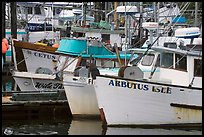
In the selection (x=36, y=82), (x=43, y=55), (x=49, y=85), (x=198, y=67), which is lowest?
(x=49, y=85)

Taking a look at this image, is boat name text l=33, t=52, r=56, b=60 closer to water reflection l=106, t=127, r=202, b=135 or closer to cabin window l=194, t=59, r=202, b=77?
water reflection l=106, t=127, r=202, b=135

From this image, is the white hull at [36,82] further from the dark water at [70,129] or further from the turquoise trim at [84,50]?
the dark water at [70,129]

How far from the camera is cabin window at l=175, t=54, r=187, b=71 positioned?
1658 cm

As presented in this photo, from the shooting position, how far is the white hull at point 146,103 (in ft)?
52.6

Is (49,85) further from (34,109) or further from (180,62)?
(180,62)

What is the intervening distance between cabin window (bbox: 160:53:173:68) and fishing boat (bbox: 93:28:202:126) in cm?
3

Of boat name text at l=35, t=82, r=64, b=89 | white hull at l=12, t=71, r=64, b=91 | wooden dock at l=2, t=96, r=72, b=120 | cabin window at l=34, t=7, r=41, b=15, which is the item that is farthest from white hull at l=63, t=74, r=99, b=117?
cabin window at l=34, t=7, r=41, b=15

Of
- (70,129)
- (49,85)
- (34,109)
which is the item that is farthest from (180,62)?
(49,85)

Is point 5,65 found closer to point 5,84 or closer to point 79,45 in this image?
point 5,84

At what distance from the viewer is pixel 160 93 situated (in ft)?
52.9

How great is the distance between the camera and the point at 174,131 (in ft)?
53.4

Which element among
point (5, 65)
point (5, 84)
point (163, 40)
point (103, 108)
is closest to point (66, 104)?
point (103, 108)

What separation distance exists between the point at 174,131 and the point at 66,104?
4306 mm

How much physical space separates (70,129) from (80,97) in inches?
61.8
